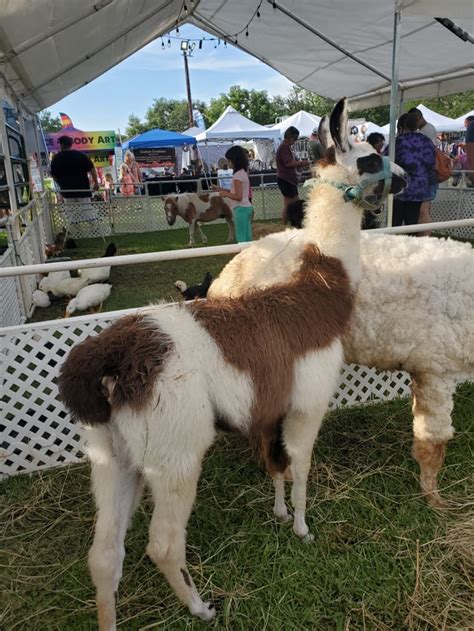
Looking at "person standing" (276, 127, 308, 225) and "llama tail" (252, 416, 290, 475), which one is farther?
"person standing" (276, 127, 308, 225)

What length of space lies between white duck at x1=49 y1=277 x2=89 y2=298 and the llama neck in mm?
5084

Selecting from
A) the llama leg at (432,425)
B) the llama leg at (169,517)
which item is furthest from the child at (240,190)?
the llama leg at (169,517)

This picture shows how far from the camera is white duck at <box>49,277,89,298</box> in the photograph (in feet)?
21.7

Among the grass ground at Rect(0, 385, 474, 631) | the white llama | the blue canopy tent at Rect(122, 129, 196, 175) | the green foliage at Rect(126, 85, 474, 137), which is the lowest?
the grass ground at Rect(0, 385, 474, 631)

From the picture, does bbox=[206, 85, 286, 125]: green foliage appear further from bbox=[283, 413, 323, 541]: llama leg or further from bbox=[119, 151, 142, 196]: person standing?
bbox=[283, 413, 323, 541]: llama leg

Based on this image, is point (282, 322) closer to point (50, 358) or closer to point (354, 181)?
point (354, 181)

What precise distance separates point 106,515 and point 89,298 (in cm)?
459

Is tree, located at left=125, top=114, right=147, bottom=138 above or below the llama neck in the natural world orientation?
above

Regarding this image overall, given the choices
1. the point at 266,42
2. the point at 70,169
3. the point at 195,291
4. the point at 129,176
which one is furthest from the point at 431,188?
the point at 129,176

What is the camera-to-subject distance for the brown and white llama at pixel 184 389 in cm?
170

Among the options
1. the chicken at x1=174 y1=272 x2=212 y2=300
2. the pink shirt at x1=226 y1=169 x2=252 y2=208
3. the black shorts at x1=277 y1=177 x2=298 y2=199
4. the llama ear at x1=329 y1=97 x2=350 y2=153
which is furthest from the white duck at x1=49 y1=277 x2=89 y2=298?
the llama ear at x1=329 y1=97 x2=350 y2=153

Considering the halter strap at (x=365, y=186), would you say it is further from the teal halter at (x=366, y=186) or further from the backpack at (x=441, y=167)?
the backpack at (x=441, y=167)

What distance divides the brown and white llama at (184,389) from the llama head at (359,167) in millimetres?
103

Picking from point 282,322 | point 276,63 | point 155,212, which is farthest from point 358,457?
point 155,212
